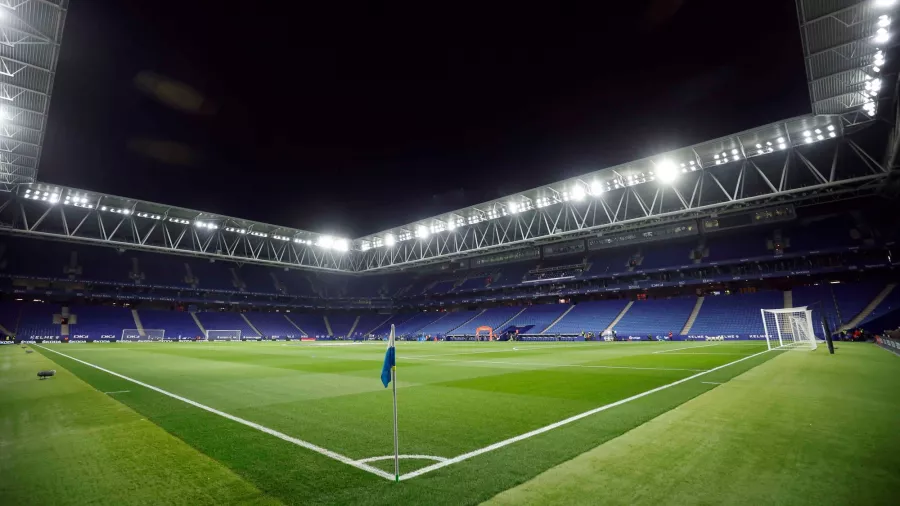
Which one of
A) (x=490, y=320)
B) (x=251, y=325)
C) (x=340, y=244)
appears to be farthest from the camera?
(x=251, y=325)

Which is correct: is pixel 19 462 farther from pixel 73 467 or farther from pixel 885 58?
pixel 885 58

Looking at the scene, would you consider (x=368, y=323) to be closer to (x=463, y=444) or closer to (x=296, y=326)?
(x=296, y=326)

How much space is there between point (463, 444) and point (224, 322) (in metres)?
63.7

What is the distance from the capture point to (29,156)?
25781 millimetres

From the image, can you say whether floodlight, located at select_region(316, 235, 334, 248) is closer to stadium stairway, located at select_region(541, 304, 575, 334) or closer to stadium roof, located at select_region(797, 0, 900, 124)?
stadium stairway, located at select_region(541, 304, 575, 334)

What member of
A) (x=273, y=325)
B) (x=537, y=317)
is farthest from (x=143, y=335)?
(x=537, y=317)

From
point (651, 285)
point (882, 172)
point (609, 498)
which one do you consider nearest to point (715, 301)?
point (651, 285)

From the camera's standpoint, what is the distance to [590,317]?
47.8m

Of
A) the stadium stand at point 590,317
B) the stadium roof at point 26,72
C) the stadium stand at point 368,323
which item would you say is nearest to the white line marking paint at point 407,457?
the stadium roof at point 26,72

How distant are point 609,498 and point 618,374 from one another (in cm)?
1009

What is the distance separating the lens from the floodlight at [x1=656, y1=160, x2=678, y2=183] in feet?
101

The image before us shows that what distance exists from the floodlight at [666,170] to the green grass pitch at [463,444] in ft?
80.5

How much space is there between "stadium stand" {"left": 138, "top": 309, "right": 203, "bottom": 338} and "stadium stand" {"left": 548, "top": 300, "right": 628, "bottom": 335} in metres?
49.7

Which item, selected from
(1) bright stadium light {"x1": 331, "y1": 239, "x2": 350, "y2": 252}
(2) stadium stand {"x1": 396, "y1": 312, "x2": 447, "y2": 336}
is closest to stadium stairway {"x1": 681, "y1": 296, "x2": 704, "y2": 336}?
(2) stadium stand {"x1": 396, "y1": 312, "x2": 447, "y2": 336}
